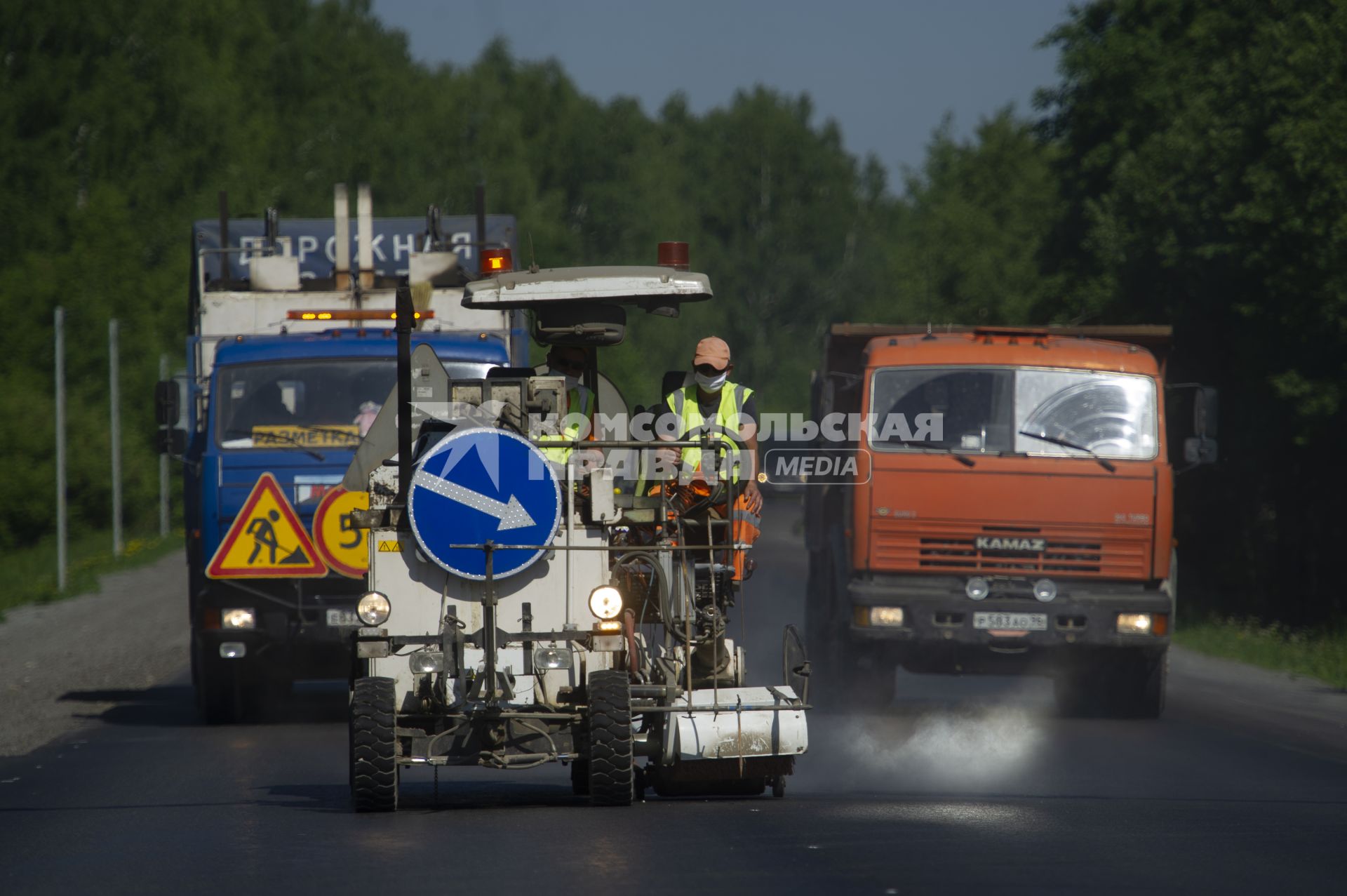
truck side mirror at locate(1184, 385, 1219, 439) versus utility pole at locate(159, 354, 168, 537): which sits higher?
truck side mirror at locate(1184, 385, 1219, 439)

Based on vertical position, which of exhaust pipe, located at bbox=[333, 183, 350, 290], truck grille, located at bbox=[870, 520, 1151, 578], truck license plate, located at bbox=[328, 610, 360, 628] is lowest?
truck license plate, located at bbox=[328, 610, 360, 628]

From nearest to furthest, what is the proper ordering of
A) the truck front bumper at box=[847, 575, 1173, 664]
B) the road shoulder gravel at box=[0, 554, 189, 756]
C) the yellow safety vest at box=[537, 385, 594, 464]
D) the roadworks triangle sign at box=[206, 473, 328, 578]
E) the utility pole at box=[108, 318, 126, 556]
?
the yellow safety vest at box=[537, 385, 594, 464] → the roadworks triangle sign at box=[206, 473, 328, 578] → the truck front bumper at box=[847, 575, 1173, 664] → the road shoulder gravel at box=[0, 554, 189, 756] → the utility pole at box=[108, 318, 126, 556]

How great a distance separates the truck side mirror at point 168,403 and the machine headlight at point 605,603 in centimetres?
723

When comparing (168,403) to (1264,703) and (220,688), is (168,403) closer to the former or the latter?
(220,688)

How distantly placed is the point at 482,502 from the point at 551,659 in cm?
78

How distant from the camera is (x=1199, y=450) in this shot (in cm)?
1606

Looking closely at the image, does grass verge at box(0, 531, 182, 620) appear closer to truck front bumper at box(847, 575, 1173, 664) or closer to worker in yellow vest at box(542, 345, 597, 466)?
truck front bumper at box(847, 575, 1173, 664)

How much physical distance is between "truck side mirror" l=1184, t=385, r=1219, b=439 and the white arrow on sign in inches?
315

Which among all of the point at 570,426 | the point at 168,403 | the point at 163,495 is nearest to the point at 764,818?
the point at 570,426

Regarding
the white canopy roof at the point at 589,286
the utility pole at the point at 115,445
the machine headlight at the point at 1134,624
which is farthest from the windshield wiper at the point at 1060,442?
the utility pole at the point at 115,445

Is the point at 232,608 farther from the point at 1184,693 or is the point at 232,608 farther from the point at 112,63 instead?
the point at 112,63

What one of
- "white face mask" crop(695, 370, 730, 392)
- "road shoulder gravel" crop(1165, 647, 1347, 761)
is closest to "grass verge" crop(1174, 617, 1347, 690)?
"road shoulder gravel" crop(1165, 647, 1347, 761)

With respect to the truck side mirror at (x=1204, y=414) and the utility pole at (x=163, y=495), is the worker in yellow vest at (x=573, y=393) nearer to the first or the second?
the truck side mirror at (x=1204, y=414)

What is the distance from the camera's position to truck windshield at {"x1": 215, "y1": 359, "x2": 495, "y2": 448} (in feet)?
48.6
